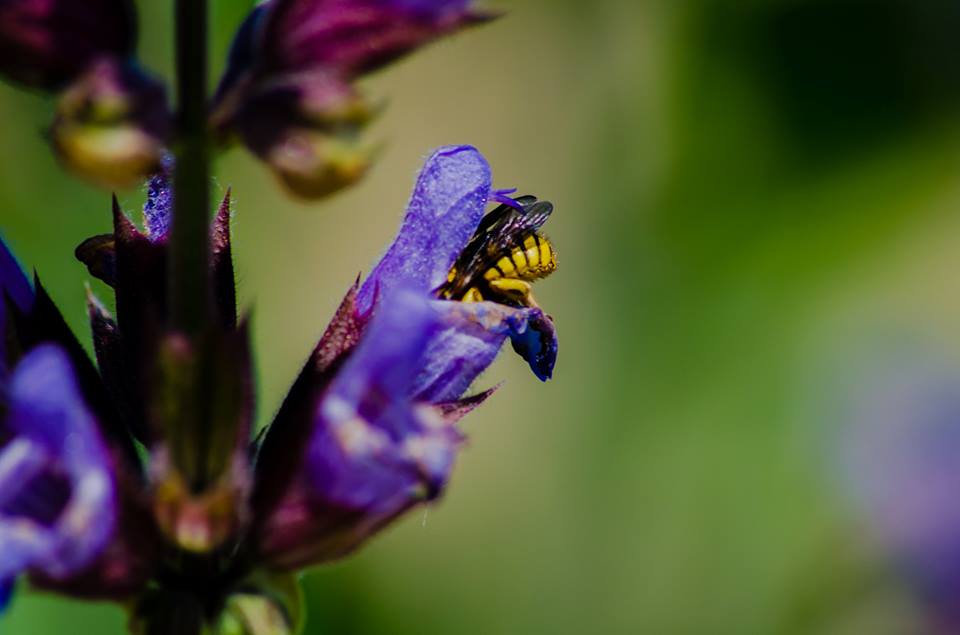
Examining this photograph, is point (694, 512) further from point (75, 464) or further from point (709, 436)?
point (75, 464)

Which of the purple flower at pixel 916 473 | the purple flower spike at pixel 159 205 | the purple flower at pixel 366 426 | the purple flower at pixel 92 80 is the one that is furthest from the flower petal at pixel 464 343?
the purple flower at pixel 916 473

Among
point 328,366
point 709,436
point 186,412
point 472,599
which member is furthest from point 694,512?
point 186,412

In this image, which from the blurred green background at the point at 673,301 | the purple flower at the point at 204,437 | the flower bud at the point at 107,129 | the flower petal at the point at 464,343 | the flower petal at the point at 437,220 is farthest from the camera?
the blurred green background at the point at 673,301

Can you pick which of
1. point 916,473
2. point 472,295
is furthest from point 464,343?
point 916,473

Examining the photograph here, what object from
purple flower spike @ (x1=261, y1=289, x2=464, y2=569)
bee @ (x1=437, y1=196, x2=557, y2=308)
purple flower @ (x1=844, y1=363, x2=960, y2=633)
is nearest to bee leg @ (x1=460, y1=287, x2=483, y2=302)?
bee @ (x1=437, y1=196, x2=557, y2=308)

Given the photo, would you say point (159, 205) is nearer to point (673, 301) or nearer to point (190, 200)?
point (190, 200)

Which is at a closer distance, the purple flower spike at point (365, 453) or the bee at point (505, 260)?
the purple flower spike at point (365, 453)

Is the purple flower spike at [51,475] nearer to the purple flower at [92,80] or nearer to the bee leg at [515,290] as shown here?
the purple flower at [92,80]
